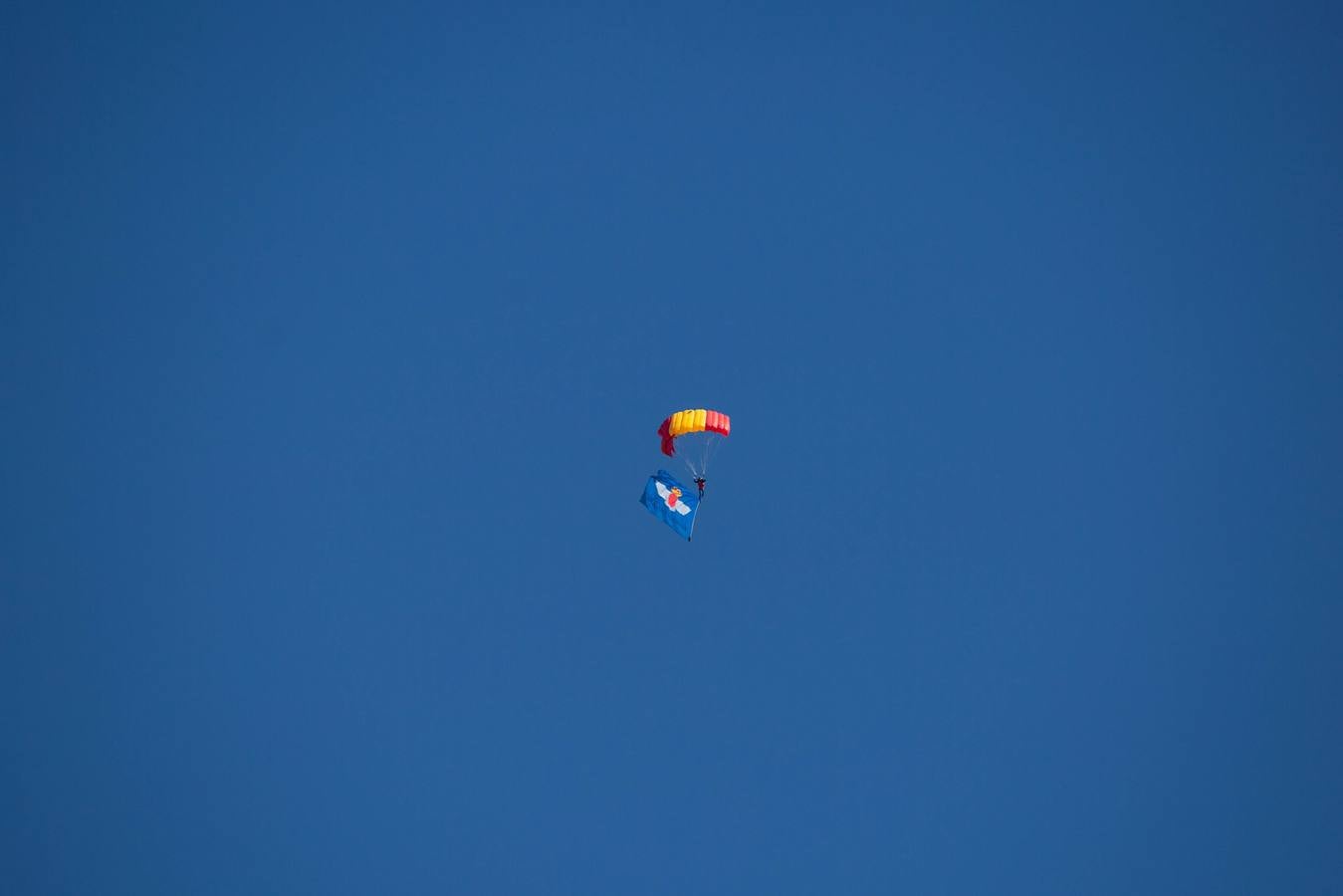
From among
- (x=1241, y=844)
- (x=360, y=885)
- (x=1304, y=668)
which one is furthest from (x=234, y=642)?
(x=1304, y=668)

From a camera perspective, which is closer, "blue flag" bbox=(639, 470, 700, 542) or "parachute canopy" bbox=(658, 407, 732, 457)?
"parachute canopy" bbox=(658, 407, 732, 457)

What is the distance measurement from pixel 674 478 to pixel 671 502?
66 cm

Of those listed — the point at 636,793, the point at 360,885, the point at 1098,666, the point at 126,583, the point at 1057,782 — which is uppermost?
the point at 126,583

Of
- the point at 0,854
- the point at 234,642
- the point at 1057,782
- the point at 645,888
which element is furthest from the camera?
the point at 234,642

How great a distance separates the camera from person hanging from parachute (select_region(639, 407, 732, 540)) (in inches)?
858

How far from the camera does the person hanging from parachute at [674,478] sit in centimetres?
2178

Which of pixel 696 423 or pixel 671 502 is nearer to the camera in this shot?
pixel 696 423

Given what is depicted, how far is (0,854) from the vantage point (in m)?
49.8

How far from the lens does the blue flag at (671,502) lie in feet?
77.0

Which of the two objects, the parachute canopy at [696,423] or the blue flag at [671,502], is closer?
the parachute canopy at [696,423]

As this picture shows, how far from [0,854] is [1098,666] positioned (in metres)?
50.5

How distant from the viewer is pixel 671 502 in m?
23.8

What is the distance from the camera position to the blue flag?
23484 millimetres

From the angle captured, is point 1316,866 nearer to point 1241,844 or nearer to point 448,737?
point 1241,844
